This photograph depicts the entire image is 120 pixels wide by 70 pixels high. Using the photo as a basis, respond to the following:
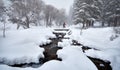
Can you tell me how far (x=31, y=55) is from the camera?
975 centimetres

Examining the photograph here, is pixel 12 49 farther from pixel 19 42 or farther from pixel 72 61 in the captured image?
pixel 72 61

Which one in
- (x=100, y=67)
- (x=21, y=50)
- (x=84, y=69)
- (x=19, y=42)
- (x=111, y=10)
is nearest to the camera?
(x=84, y=69)

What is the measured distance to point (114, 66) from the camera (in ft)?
27.0

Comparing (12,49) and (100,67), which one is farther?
(12,49)

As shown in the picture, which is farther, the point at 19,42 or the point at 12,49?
the point at 19,42

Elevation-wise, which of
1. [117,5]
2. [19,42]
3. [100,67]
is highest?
[117,5]

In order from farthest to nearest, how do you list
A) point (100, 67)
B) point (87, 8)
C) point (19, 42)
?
1. point (87, 8)
2. point (19, 42)
3. point (100, 67)

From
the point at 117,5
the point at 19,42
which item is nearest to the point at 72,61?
the point at 19,42

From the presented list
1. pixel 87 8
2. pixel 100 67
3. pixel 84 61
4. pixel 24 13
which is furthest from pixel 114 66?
pixel 24 13

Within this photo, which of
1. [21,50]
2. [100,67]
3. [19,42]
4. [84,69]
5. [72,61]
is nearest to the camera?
[84,69]

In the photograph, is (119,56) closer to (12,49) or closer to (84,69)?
(84,69)

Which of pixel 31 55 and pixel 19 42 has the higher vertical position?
pixel 19 42

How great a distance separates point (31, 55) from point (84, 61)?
4.25 m

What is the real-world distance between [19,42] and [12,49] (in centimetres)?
162
